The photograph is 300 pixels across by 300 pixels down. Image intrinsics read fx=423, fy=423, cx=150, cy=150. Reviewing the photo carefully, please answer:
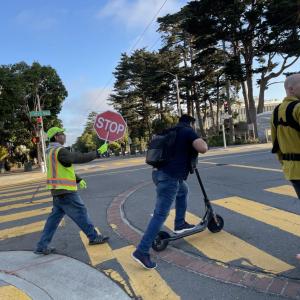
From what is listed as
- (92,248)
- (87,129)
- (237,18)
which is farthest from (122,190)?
(87,129)

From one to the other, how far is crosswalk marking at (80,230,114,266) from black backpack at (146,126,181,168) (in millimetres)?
1420

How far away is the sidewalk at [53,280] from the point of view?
4.20 metres

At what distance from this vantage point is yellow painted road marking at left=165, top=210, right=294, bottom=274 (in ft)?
14.7

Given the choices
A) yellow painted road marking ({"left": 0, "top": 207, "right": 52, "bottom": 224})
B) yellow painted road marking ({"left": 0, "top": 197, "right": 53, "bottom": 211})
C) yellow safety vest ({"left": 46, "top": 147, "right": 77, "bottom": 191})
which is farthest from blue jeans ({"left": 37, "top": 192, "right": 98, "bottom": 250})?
yellow painted road marking ({"left": 0, "top": 197, "right": 53, "bottom": 211})

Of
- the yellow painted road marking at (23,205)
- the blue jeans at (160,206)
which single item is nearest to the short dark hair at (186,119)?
the blue jeans at (160,206)

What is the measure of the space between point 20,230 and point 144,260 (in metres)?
3.58

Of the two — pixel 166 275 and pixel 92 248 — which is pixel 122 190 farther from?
pixel 166 275

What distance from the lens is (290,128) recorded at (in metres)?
3.92

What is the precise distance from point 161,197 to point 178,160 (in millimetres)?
463

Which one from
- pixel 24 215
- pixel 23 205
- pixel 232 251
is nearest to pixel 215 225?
pixel 232 251

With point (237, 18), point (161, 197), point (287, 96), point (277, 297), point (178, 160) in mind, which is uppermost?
point (237, 18)

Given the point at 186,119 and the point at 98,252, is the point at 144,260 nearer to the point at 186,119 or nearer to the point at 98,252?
the point at 98,252

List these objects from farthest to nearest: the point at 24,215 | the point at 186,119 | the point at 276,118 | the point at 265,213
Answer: the point at 24,215
the point at 265,213
the point at 186,119
the point at 276,118

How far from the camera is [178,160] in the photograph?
15.5 ft
